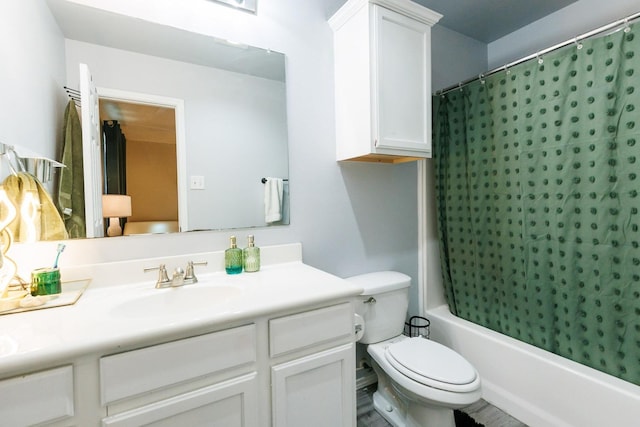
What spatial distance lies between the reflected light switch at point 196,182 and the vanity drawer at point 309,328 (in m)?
0.73

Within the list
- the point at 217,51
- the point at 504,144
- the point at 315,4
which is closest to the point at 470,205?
the point at 504,144

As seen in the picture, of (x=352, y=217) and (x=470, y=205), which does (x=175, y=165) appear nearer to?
(x=352, y=217)

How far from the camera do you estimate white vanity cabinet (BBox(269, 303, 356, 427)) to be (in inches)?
38.1

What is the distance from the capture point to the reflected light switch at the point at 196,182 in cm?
134

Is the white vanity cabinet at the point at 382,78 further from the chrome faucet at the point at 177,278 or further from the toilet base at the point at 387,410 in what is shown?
the toilet base at the point at 387,410

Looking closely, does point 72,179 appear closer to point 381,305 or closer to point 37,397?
point 37,397

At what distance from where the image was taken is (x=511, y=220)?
167 cm

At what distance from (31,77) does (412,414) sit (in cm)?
209

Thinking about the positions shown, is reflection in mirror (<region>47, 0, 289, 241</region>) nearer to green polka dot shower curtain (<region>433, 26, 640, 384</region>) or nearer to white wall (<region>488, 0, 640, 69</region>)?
green polka dot shower curtain (<region>433, 26, 640, 384</region>)

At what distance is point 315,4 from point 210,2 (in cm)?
56

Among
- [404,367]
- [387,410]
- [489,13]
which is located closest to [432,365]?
[404,367]

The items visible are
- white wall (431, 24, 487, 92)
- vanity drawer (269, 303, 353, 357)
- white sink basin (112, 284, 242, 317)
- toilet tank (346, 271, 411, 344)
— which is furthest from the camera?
white wall (431, 24, 487, 92)

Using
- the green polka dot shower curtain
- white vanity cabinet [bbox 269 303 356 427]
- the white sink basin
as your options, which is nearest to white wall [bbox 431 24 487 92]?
the green polka dot shower curtain

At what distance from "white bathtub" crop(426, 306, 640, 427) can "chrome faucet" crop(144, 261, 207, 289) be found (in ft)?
5.25
